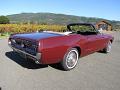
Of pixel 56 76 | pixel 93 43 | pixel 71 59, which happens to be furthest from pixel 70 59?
pixel 93 43

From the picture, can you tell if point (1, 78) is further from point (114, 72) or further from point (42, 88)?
point (114, 72)

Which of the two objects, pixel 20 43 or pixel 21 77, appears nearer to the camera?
pixel 21 77

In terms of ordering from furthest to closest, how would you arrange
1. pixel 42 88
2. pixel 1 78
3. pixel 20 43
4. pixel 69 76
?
1. pixel 20 43
2. pixel 69 76
3. pixel 1 78
4. pixel 42 88

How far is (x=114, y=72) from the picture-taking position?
228 inches

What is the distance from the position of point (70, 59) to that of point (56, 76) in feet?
2.83

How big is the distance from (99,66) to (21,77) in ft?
9.01

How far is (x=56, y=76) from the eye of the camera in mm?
5145

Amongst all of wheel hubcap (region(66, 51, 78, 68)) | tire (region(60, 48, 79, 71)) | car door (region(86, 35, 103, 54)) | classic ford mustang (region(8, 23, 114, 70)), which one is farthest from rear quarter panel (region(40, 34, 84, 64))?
car door (region(86, 35, 103, 54))

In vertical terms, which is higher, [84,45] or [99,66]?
[84,45]

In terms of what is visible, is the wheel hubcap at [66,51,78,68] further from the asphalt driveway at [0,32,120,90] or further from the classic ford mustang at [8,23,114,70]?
the asphalt driveway at [0,32,120,90]

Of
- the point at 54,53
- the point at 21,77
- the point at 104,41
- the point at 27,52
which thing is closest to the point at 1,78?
the point at 21,77

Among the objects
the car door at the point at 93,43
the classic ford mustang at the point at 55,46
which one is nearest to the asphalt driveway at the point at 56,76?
the classic ford mustang at the point at 55,46

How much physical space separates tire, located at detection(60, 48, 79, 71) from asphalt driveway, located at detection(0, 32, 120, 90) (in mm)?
156

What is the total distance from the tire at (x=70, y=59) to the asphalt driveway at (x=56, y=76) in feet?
0.51
